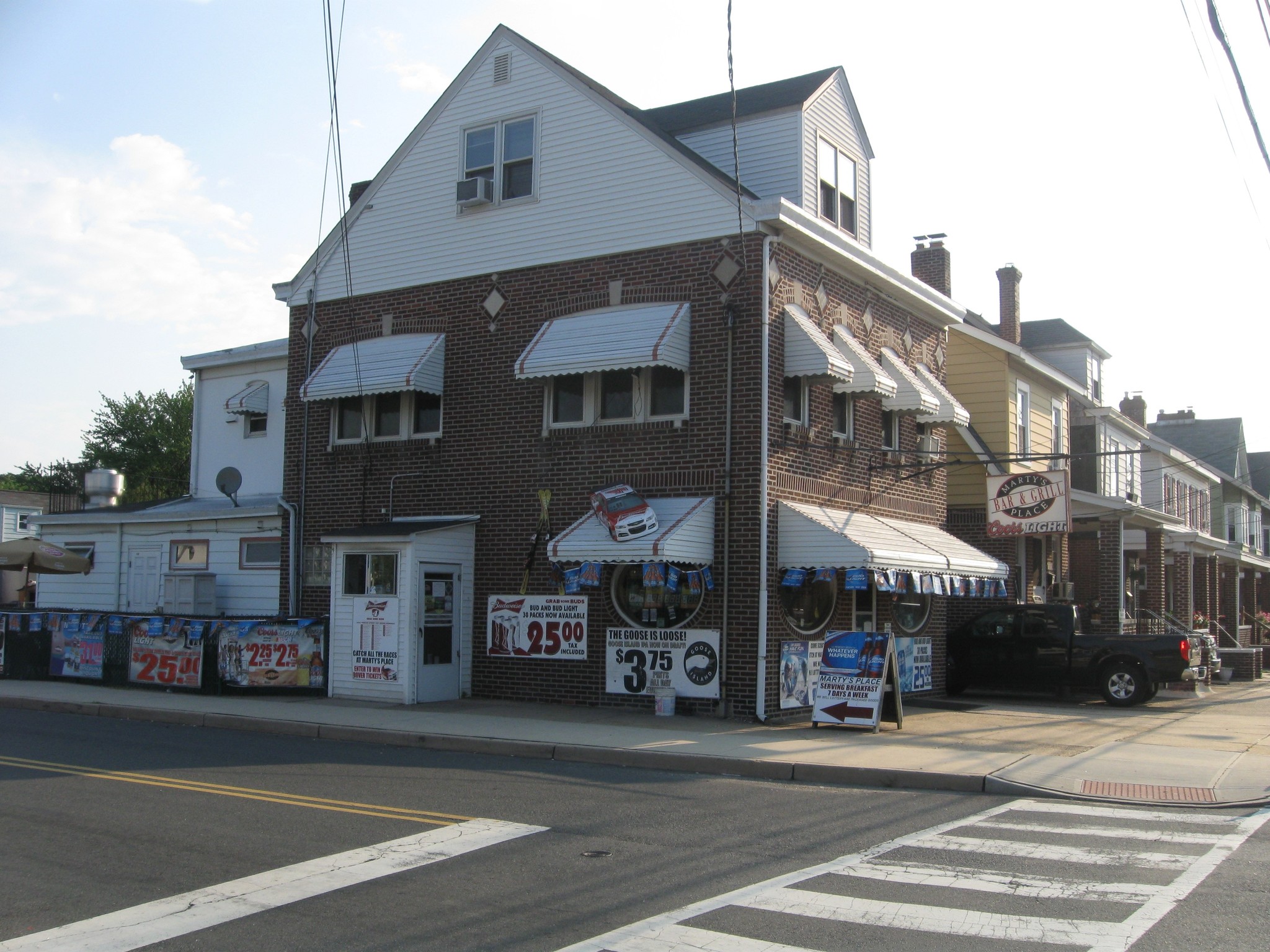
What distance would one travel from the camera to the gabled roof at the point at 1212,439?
47.1 m

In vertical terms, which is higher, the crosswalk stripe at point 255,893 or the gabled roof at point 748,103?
the gabled roof at point 748,103

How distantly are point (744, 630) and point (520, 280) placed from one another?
690cm

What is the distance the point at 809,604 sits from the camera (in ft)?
55.3

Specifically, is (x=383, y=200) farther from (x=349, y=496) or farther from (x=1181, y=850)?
(x=1181, y=850)

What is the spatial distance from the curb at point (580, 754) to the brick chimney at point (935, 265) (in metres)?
15.7

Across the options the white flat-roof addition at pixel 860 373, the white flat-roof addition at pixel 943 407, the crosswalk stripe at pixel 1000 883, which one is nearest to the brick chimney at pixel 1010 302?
the white flat-roof addition at pixel 943 407

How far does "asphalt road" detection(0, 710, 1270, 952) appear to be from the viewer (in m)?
6.12

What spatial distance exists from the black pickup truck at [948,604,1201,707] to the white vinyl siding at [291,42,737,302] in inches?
376

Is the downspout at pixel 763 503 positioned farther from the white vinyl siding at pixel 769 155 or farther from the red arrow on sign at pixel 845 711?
the white vinyl siding at pixel 769 155

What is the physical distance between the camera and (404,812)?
365 inches

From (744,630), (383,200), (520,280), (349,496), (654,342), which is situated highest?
(383,200)

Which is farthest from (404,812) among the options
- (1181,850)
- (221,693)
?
(221,693)

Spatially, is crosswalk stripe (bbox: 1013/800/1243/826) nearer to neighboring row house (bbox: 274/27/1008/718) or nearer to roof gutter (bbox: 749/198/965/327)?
neighboring row house (bbox: 274/27/1008/718)

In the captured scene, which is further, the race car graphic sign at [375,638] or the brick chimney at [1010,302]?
the brick chimney at [1010,302]
